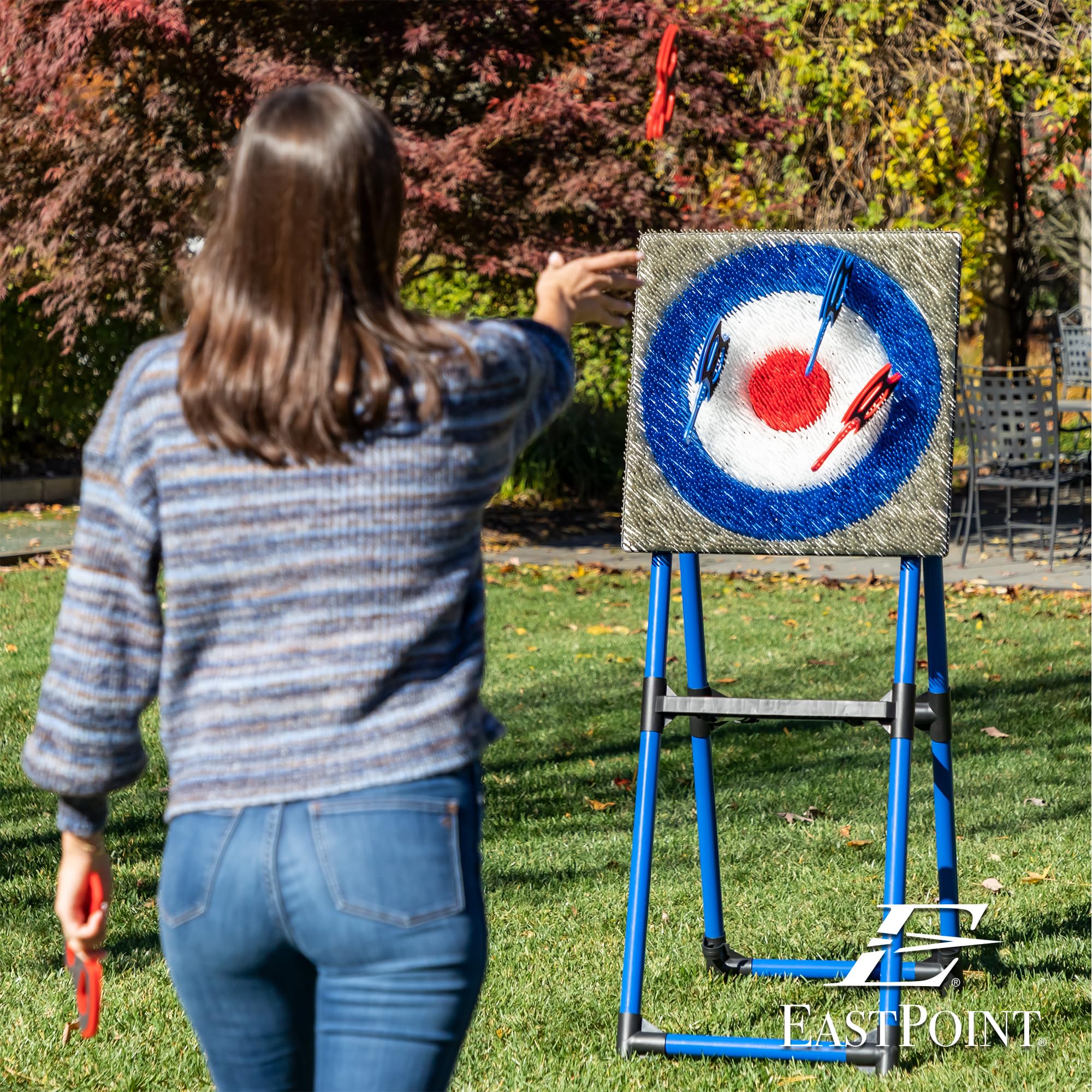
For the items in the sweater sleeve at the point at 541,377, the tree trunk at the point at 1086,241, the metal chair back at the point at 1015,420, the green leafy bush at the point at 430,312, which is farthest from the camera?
the tree trunk at the point at 1086,241

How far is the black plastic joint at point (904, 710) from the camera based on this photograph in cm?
341

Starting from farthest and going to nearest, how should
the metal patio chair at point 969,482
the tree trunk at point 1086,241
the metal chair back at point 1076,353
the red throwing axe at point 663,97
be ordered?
the tree trunk at point 1086,241, the metal chair back at point 1076,353, the metal patio chair at point 969,482, the red throwing axe at point 663,97

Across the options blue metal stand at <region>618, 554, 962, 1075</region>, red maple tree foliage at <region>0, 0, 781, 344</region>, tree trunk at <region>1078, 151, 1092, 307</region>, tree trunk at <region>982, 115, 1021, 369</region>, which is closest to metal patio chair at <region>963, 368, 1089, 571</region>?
red maple tree foliage at <region>0, 0, 781, 344</region>

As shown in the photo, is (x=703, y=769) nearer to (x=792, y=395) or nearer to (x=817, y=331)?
(x=792, y=395)

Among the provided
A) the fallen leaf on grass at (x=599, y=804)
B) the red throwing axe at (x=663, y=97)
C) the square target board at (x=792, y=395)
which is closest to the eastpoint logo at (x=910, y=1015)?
the square target board at (x=792, y=395)

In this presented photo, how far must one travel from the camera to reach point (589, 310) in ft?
6.49

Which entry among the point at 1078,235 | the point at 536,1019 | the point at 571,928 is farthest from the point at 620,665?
the point at 1078,235

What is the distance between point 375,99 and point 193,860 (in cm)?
1123

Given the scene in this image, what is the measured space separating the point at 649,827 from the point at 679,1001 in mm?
578

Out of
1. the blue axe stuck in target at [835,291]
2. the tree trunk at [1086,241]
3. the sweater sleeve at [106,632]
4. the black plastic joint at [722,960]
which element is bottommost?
the black plastic joint at [722,960]

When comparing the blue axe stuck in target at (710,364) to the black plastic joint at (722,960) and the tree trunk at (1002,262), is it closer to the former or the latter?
the black plastic joint at (722,960)

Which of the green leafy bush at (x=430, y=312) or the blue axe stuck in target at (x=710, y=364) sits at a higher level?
the green leafy bush at (x=430, y=312)

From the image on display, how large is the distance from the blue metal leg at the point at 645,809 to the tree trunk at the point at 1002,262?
1269 centimetres

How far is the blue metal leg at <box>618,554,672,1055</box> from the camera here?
3430 mm
